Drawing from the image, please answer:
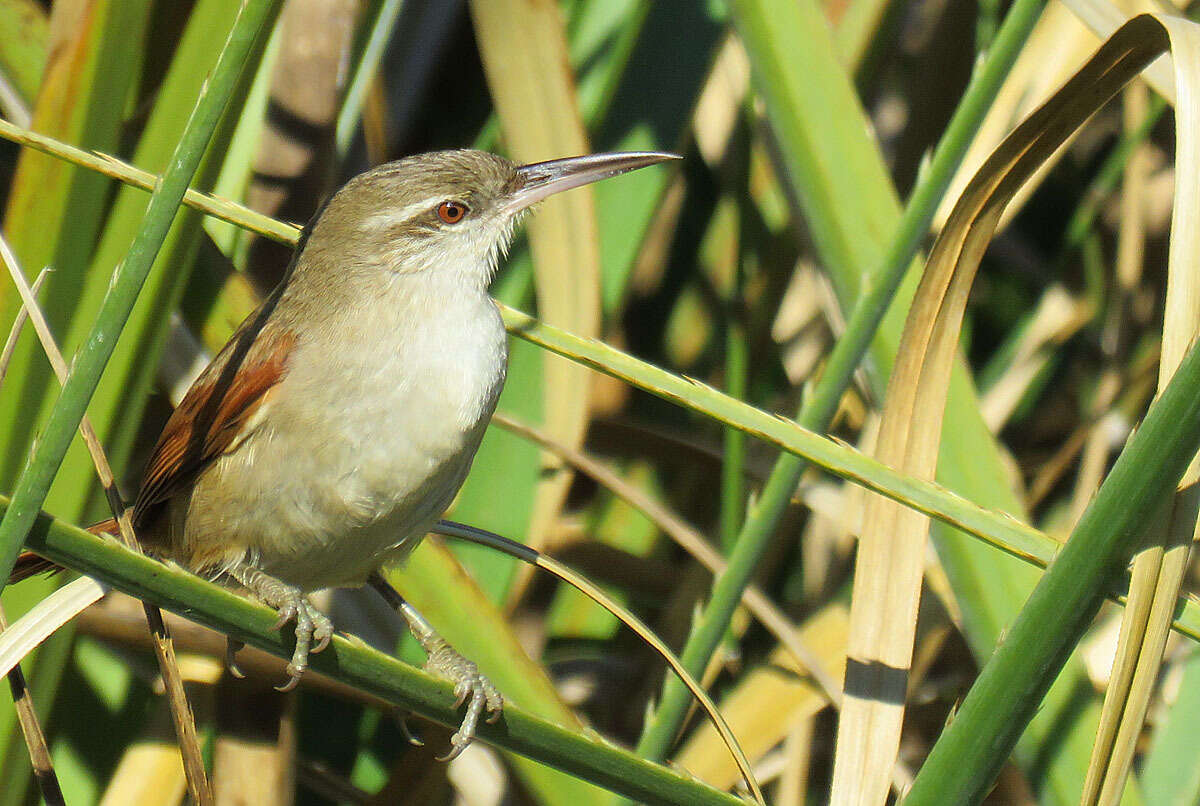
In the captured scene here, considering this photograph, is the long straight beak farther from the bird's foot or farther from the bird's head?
the bird's foot

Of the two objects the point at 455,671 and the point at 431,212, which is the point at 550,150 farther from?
the point at 455,671

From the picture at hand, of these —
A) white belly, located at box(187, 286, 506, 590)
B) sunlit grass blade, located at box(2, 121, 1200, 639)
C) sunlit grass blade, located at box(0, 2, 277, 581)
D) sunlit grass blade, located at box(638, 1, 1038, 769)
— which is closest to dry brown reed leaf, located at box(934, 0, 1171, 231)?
sunlit grass blade, located at box(638, 1, 1038, 769)

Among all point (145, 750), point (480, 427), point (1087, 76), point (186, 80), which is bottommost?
point (145, 750)

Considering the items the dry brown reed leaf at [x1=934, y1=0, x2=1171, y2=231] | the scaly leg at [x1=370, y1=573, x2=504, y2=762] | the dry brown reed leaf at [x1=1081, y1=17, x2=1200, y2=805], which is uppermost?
the dry brown reed leaf at [x1=934, y1=0, x2=1171, y2=231]

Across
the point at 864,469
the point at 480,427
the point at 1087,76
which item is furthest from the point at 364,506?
the point at 1087,76

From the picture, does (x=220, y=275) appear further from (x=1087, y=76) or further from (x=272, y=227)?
(x=1087, y=76)

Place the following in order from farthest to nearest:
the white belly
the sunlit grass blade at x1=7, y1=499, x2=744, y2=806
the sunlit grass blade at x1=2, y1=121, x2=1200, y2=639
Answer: the white belly → the sunlit grass blade at x1=2, y1=121, x2=1200, y2=639 → the sunlit grass blade at x1=7, y1=499, x2=744, y2=806

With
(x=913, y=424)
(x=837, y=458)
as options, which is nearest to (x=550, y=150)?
(x=913, y=424)

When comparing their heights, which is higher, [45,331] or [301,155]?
[301,155]
